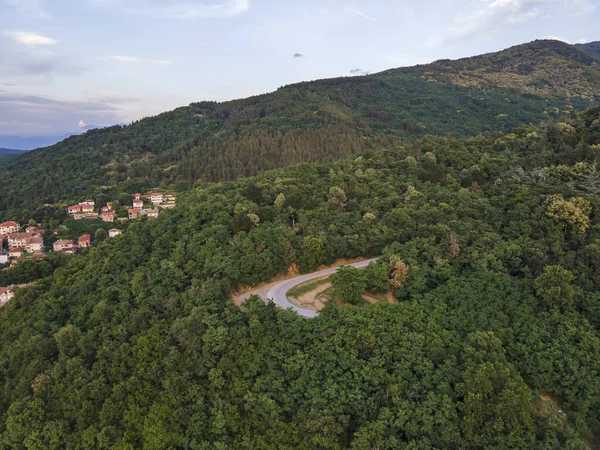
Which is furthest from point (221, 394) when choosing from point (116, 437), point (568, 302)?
point (568, 302)

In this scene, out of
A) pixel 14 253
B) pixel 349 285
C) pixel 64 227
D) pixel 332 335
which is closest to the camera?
pixel 332 335

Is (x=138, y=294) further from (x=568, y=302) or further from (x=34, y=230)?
(x=34, y=230)

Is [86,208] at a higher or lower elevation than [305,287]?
higher

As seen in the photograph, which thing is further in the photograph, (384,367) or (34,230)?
(34,230)

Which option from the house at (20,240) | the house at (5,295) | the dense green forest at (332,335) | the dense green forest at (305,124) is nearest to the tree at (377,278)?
the dense green forest at (332,335)

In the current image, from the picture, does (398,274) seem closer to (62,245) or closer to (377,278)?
(377,278)

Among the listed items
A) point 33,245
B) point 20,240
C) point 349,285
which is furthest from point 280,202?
point 20,240

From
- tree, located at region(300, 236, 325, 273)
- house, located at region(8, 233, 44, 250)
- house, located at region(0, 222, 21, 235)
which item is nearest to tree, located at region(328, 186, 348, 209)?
tree, located at region(300, 236, 325, 273)

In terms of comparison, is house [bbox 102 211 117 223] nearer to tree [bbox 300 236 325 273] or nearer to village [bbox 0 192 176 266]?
village [bbox 0 192 176 266]
